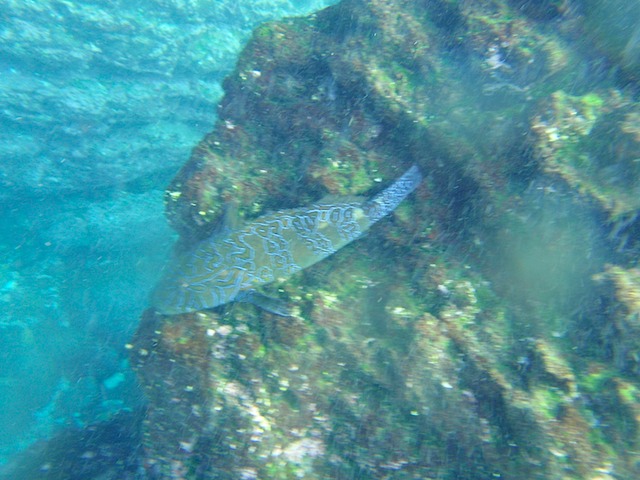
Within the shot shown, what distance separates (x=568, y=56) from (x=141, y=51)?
29.9 feet

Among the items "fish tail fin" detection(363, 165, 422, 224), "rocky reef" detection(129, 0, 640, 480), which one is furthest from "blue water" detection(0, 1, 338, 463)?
"fish tail fin" detection(363, 165, 422, 224)

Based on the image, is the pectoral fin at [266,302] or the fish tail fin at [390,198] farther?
the fish tail fin at [390,198]

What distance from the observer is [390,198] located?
399 cm

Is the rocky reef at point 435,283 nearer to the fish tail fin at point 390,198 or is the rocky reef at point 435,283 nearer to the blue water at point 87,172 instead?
the fish tail fin at point 390,198

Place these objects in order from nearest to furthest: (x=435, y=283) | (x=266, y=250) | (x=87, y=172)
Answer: (x=435, y=283) < (x=266, y=250) < (x=87, y=172)

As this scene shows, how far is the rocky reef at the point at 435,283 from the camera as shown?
297cm

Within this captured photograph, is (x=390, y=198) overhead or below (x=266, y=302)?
overhead

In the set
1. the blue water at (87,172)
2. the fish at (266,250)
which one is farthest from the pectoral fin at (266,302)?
the blue water at (87,172)

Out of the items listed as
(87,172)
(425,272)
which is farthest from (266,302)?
(87,172)

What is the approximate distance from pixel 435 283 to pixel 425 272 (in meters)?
0.16

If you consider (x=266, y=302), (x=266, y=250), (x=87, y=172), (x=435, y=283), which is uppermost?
(x=435, y=283)

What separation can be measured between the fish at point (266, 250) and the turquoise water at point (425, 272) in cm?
17

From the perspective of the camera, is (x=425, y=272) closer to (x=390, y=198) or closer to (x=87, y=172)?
(x=390, y=198)

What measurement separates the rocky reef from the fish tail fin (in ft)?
0.40
